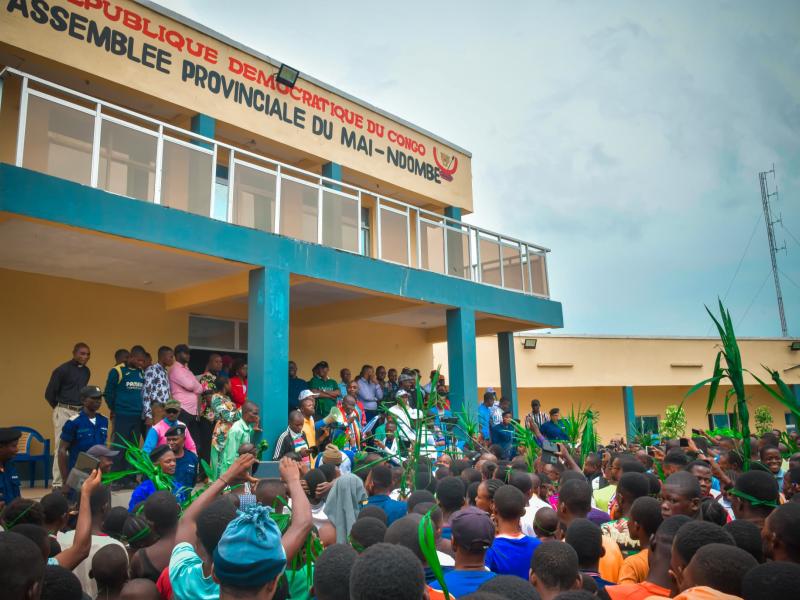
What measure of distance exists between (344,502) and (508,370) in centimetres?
1139

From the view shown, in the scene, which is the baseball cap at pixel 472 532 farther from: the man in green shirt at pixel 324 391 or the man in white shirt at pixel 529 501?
the man in green shirt at pixel 324 391

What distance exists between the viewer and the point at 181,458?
6723 mm

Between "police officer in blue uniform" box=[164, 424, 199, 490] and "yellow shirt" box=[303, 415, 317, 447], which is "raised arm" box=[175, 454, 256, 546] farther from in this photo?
"yellow shirt" box=[303, 415, 317, 447]

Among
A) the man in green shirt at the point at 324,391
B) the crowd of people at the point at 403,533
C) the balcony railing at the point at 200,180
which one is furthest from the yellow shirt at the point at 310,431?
the balcony railing at the point at 200,180

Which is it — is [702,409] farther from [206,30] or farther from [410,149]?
[206,30]

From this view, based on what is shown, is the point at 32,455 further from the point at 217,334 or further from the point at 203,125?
the point at 203,125

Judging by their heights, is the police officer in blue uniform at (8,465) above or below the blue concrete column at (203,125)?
below

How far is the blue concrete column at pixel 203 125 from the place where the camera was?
36.8ft

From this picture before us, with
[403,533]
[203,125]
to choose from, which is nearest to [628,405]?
[203,125]

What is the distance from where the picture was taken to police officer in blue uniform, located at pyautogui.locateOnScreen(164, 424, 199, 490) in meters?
6.41

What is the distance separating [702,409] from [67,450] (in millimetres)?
25019

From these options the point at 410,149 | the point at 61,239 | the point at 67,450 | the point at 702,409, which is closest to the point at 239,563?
the point at 67,450

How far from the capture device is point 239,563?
7.22 ft

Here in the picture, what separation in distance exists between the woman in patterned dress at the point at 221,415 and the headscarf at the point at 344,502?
→ 3180mm
